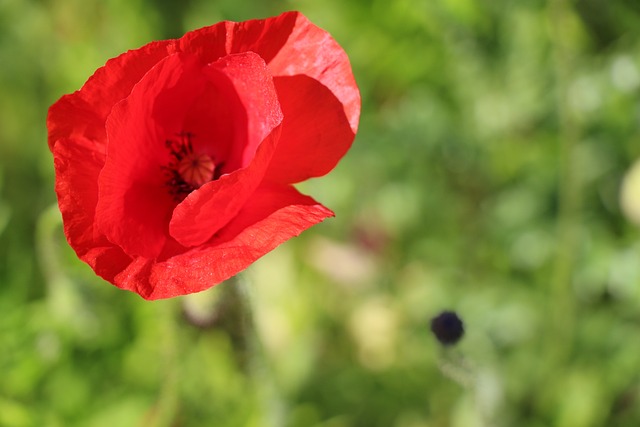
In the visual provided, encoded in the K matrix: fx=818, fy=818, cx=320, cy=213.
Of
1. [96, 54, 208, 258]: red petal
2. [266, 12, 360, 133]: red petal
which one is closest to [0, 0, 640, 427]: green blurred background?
[96, 54, 208, 258]: red petal

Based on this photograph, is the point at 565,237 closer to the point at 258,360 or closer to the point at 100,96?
the point at 258,360

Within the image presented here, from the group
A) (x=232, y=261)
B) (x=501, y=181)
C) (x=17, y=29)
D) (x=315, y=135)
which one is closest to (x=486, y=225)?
(x=501, y=181)

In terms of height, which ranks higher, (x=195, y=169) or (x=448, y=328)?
(x=195, y=169)

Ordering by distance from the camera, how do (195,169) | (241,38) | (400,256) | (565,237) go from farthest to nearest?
(400,256), (565,237), (195,169), (241,38)

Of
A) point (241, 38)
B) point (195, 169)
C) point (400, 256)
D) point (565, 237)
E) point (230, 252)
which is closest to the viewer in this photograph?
point (230, 252)

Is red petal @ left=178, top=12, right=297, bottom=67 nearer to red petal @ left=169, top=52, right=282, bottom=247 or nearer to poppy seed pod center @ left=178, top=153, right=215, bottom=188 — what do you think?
red petal @ left=169, top=52, right=282, bottom=247

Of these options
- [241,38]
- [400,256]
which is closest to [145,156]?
[241,38]

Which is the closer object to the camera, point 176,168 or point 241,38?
point 241,38
